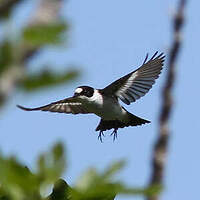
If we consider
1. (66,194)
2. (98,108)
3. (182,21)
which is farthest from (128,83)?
(66,194)

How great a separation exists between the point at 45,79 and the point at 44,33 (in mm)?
72

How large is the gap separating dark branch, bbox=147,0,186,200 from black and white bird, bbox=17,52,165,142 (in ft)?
9.75

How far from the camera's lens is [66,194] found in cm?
205

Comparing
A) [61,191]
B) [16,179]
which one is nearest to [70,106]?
[61,191]

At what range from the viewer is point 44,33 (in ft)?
3.46

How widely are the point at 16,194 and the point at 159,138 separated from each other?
3.13 metres

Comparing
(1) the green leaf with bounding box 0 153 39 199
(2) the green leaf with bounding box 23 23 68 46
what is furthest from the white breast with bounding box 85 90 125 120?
(2) the green leaf with bounding box 23 23 68 46

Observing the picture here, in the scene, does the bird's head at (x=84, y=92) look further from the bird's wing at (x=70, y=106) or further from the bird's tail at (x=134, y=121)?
the bird's tail at (x=134, y=121)

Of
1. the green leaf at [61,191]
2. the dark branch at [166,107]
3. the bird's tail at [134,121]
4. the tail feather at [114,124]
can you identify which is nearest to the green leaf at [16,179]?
the green leaf at [61,191]

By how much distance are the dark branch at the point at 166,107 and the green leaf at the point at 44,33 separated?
242 centimetres

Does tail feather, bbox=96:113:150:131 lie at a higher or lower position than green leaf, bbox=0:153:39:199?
lower

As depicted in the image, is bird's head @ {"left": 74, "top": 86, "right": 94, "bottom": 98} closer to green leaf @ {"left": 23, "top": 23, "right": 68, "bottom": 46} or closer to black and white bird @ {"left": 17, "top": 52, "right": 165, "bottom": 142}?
black and white bird @ {"left": 17, "top": 52, "right": 165, "bottom": 142}

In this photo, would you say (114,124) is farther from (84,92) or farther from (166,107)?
(166,107)

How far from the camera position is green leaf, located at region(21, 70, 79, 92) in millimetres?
1034
